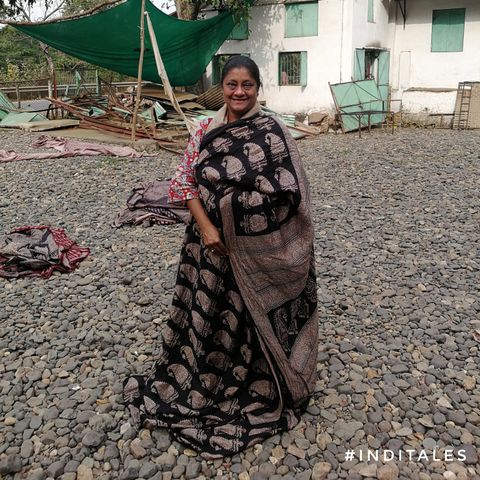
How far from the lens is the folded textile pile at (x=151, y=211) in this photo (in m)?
5.53

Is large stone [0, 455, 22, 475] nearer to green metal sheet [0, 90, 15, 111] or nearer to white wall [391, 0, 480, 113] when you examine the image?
green metal sheet [0, 90, 15, 111]

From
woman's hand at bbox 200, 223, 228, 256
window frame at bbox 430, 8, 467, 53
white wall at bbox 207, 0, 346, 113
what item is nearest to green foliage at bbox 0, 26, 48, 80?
white wall at bbox 207, 0, 346, 113

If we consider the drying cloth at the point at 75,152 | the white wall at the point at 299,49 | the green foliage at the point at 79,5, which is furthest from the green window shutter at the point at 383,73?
the green foliage at the point at 79,5

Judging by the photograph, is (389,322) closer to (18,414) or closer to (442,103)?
(18,414)

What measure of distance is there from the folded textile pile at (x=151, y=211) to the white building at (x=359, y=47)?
9.18 metres

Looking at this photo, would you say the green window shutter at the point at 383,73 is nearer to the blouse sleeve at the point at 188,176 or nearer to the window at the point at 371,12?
the window at the point at 371,12

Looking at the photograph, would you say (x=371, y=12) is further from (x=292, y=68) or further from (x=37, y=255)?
(x=37, y=255)

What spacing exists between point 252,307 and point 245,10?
11.7 meters

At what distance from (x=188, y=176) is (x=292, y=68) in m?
13.0

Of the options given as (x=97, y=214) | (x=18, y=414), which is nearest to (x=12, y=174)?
(x=97, y=214)

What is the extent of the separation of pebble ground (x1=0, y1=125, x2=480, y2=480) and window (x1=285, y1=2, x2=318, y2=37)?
28.9 ft

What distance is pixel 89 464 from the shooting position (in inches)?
87.9

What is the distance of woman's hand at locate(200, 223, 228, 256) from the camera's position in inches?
84.2

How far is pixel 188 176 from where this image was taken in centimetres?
224
